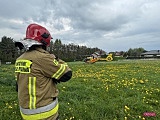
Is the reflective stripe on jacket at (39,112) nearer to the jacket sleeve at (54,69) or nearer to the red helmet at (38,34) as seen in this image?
the jacket sleeve at (54,69)

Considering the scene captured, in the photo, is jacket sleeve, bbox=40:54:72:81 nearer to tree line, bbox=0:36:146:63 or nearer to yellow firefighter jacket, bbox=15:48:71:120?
yellow firefighter jacket, bbox=15:48:71:120

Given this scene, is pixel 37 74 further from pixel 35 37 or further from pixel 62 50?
pixel 62 50

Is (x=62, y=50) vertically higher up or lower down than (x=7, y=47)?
lower down

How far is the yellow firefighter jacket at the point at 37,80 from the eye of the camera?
9.89ft

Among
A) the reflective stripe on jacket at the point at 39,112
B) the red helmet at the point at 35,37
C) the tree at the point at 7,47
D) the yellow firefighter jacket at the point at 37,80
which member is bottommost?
the reflective stripe on jacket at the point at 39,112

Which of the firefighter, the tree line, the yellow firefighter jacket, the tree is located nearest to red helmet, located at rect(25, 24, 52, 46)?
the firefighter

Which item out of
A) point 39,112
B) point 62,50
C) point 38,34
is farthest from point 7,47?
point 39,112

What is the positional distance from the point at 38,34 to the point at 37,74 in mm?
558

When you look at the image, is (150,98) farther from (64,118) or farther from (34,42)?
(34,42)

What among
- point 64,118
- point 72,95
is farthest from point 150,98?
point 64,118

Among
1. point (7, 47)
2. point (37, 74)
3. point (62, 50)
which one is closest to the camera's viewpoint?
point (37, 74)

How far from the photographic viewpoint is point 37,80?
3035mm

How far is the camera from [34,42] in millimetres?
3045

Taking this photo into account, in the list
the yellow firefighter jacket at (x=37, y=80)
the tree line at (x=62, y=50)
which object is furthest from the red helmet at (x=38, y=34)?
the tree line at (x=62, y=50)
